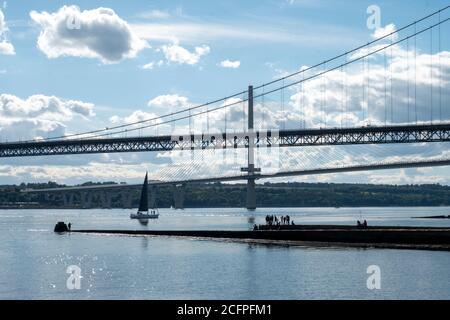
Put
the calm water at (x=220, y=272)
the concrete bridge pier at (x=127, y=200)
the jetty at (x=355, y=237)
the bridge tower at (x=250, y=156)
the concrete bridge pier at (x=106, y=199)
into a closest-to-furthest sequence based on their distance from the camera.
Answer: the calm water at (x=220, y=272), the jetty at (x=355, y=237), the bridge tower at (x=250, y=156), the concrete bridge pier at (x=127, y=200), the concrete bridge pier at (x=106, y=199)

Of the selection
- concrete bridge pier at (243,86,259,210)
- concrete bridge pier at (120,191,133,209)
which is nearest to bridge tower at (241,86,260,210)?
concrete bridge pier at (243,86,259,210)

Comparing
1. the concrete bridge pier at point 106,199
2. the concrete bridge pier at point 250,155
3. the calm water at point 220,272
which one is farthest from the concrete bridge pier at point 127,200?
the calm water at point 220,272

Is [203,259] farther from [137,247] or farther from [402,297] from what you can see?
[402,297]

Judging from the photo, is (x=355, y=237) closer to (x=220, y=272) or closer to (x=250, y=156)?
(x=220, y=272)

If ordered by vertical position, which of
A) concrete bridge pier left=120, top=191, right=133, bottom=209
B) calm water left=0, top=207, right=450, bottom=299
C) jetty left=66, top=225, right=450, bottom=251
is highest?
concrete bridge pier left=120, top=191, right=133, bottom=209

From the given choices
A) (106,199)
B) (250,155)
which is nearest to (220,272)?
(250,155)

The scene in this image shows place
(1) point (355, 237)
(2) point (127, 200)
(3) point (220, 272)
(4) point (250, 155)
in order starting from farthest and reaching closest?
1. (2) point (127, 200)
2. (4) point (250, 155)
3. (1) point (355, 237)
4. (3) point (220, 272)

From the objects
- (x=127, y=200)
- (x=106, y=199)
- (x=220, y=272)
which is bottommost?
(x=220, y=272)

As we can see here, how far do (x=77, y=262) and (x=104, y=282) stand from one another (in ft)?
28.7

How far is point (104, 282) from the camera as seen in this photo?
32.8 metres

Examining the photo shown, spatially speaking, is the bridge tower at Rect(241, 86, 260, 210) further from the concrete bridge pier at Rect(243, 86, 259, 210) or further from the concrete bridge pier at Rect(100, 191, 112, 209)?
the concrete bridge pier at Rect(100, 191, 112, 209)

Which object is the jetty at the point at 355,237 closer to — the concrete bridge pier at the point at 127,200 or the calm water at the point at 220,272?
the calm water at the point at 220,272
